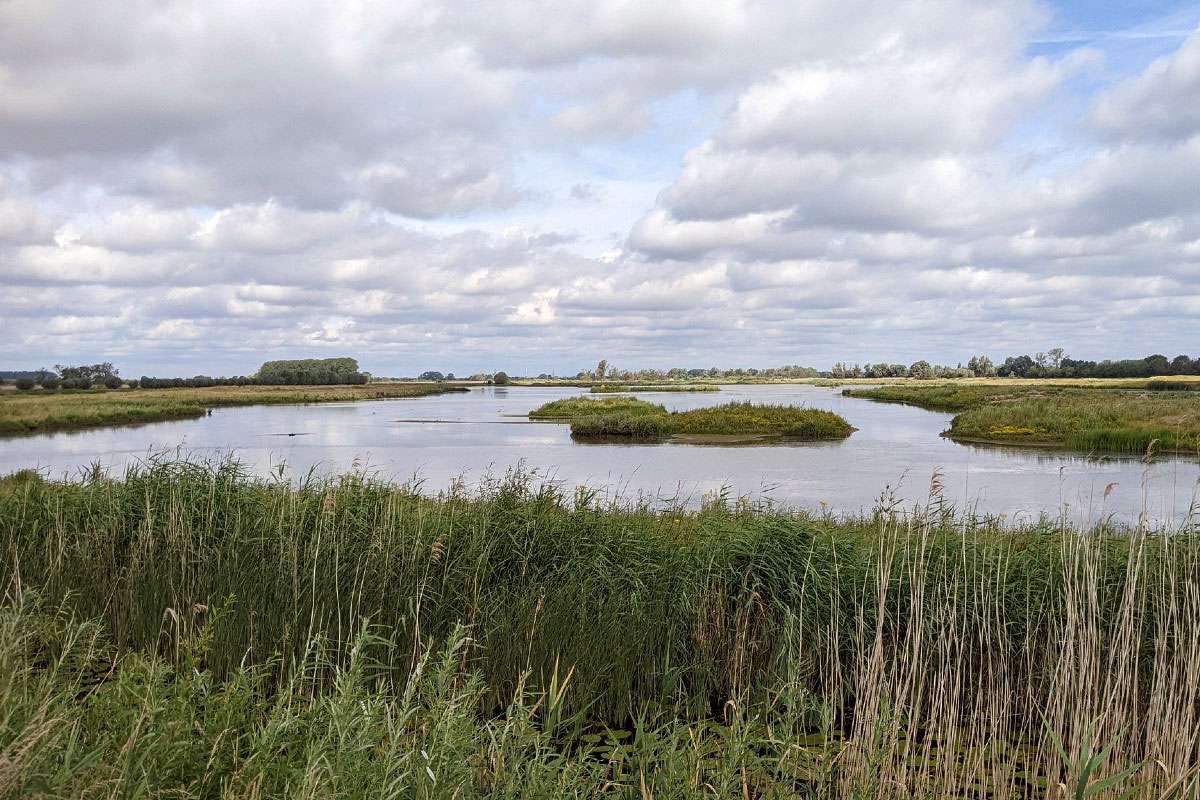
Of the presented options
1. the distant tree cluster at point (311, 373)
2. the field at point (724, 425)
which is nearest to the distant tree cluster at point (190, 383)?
the distant tree cluster at point (311, 373)

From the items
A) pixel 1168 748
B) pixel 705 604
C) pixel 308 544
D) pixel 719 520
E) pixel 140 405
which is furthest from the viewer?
pixel 140 405

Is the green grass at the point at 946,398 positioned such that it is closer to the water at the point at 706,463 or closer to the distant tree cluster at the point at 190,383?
the water at the point at 706,463

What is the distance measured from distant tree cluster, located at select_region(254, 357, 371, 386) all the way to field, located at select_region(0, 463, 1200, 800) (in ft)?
406

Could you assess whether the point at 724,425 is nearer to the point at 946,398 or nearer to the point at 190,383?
the point at 946,398

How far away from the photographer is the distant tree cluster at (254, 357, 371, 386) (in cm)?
12800

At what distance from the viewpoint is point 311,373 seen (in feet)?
429

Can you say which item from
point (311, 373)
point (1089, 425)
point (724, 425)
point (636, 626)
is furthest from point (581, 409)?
point (311, 373)

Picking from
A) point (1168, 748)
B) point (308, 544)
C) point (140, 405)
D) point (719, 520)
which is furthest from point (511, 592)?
point (140, 405)

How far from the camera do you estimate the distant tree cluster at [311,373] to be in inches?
5039

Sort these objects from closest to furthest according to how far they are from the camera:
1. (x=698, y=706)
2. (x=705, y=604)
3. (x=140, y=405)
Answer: (x=698, y=706), (x=705, y=604), (x=140, y=405)

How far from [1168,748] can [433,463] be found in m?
23.4

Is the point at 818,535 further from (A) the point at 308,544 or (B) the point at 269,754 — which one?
(B) the point at 269,754

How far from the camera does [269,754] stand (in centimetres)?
268

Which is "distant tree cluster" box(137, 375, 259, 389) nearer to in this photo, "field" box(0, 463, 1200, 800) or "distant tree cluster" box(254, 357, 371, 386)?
"distant tree cluster" box(254, 357, 371, 386)
